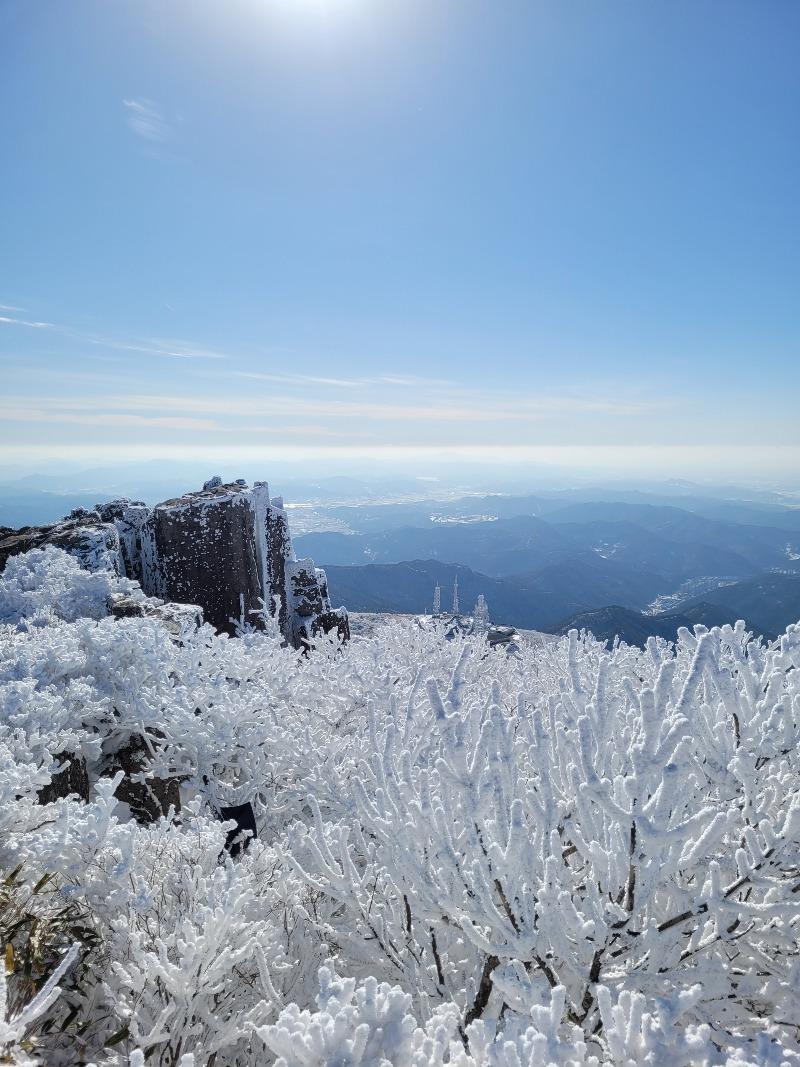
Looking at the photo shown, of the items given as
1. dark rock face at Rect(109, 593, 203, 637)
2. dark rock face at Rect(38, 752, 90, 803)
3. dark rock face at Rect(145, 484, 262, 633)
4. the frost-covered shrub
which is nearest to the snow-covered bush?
dark rock face at Rect(38, 752, 90, 803)

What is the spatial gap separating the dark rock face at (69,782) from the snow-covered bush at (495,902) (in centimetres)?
174

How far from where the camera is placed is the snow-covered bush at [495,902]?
2436 mm

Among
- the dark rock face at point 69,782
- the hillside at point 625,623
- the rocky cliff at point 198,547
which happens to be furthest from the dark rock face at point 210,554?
the hillside at point 625,623

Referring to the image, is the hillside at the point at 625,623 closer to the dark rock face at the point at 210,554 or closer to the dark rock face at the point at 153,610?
the dark rock face at the point at 210,554

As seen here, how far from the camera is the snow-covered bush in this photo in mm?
2436

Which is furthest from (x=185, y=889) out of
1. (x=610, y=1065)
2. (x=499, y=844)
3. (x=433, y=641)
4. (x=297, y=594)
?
(x=297, y=594)

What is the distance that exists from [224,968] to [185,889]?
1131 mm

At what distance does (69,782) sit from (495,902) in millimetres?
6401

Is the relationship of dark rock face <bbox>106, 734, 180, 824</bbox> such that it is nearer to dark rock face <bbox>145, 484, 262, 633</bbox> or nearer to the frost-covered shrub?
the frost-covered shrub

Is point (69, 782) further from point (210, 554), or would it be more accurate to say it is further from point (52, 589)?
point (210, 554)

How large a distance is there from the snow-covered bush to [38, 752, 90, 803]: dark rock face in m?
1.74

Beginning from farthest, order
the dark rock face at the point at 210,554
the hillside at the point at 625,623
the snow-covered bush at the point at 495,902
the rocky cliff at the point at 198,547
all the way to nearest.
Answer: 1. the hillside at the point at 625,623
2. the dark rock face at the point at 210,554
3. the rocky cliff at the point at 198,547
4. the snow-covered bush at the point at 495,902

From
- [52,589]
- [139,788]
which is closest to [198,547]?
[52,589]

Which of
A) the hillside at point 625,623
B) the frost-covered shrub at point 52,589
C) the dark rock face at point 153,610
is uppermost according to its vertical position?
the frost-covered shrub at point 52,589
